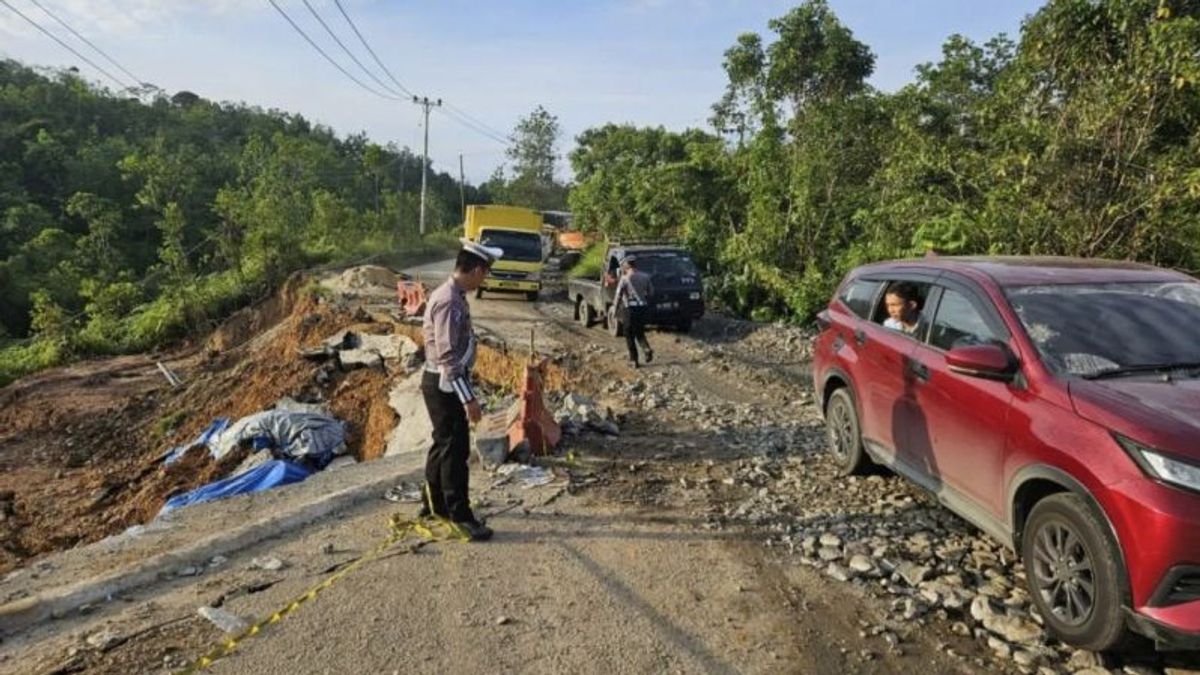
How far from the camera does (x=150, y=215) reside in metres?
49.2

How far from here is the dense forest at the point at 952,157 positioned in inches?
352

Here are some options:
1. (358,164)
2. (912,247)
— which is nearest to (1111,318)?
(912,247)

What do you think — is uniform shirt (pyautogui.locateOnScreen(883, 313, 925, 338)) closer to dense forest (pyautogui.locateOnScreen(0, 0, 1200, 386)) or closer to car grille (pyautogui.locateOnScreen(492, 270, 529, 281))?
dense forest (pyautogui.locateOnScreen(0, 0, 1200, 386))

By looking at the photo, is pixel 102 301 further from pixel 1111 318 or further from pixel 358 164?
pixel 358 164

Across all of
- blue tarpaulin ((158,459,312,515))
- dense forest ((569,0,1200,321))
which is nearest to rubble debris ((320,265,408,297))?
dense forest ((569,0,1200,321))

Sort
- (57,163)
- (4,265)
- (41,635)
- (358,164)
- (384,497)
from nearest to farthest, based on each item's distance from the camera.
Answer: (41,635), (384,497), (4,265), (57,163), (358,164)

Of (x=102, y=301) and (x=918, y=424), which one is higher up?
(x=918, y=424)

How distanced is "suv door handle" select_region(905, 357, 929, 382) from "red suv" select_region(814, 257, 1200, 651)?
0.05ft

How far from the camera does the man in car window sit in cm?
531

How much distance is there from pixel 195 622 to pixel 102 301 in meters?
29.3

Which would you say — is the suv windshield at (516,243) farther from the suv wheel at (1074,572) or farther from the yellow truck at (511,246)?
the suv wheel at (1074,572)

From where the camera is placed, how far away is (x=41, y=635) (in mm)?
4141

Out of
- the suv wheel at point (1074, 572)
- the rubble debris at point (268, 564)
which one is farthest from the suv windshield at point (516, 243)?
the suv wheel at point (1074, 572)

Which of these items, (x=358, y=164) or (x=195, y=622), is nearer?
(x=195, y=622)
